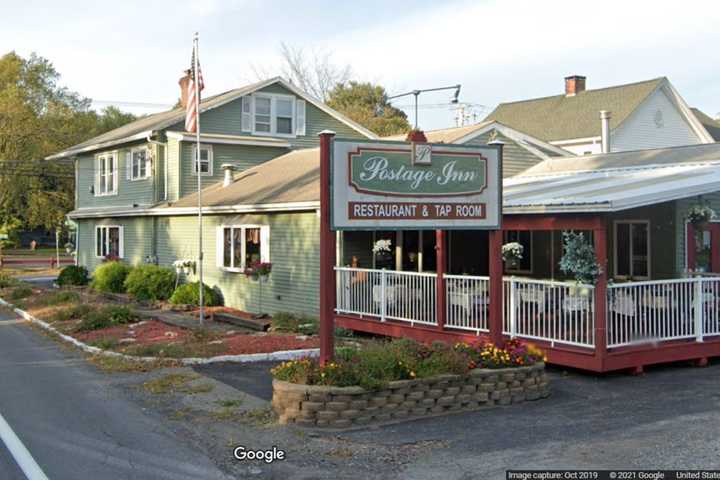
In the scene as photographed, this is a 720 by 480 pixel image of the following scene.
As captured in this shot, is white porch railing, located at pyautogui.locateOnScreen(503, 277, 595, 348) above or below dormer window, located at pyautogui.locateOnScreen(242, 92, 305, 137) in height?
below

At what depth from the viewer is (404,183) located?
1025 cm

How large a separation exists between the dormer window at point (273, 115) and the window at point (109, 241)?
651 cm

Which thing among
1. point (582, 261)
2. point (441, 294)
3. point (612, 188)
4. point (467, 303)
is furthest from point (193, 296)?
point (582, 261)

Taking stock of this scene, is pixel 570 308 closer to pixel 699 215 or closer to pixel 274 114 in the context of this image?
pixel 699 215

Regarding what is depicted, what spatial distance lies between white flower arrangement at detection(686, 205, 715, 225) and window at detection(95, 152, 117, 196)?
21.8 m

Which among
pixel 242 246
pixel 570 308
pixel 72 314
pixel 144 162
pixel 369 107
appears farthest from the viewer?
pixel 369 107

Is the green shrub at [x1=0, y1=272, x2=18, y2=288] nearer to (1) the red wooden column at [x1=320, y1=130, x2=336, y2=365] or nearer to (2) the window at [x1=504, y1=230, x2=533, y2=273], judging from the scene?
(2) the window at [x1=504, y1=230, x2=533, y2=273]

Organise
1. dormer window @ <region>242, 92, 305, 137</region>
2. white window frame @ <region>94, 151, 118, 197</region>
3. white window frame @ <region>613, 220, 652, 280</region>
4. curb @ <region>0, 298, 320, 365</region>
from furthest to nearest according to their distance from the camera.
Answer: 1. white window frame @ <region>94, 151, 118, 197</region>
2. dormer window @ <region>242, 92, 305, 137</region>
3. white window frame @ <region>613, 220, 652, 280</region>
4. curb @ <region>0, 298, 320, 365</region>

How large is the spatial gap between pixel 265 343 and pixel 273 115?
15327 mm

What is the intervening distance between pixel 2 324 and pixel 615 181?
15146mm

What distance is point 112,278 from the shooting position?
2588 centimetres

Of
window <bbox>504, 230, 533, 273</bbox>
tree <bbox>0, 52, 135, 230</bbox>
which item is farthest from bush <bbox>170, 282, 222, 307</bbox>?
tree <bbox>0, 52, 135, 230</bbox>

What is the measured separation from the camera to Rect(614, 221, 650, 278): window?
1659 centimetres

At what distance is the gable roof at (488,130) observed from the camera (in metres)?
20.0
